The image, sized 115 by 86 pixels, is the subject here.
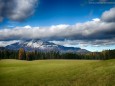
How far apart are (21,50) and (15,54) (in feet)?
55.3

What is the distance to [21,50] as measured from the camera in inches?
6467

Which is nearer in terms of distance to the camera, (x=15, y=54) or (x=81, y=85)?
(x=81, y=85)

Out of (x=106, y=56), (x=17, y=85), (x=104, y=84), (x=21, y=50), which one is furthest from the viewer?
(x=106, y=56)

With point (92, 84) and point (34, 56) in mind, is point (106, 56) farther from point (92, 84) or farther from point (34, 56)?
point (92, 84)

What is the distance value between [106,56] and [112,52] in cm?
796

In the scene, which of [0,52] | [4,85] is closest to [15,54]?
[0,52]

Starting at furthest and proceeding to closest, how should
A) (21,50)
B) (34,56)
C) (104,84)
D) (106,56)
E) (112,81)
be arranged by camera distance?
(34,56) → (106,56) → (21,50) → (112,81) → (104,84)

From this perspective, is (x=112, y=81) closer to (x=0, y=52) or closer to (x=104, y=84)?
(x=104, y=84)

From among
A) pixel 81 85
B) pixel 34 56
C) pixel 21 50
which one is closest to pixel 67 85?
pixel 81 85

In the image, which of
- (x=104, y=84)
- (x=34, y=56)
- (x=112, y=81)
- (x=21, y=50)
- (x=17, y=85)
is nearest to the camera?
(x=104, y=84)

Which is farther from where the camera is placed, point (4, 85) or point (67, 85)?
point (4, 85)

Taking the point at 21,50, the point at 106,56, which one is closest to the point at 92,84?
the point at 21,50

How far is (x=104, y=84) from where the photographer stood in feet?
65.9

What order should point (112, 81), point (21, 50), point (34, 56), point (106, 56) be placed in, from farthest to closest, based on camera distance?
point (34, 56) → point (106, 56) → point (21, 50) → point (112, 81)
